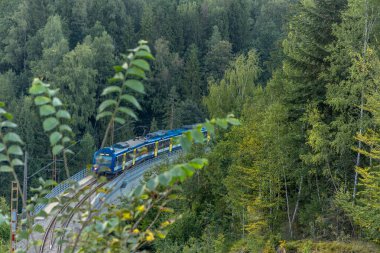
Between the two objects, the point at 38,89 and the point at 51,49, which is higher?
the point at 38,89

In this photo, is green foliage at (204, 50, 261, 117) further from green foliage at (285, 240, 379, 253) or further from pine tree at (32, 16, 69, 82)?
green foliage at (285, 240, 379, 253)

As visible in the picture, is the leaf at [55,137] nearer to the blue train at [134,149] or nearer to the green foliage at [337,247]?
the green foliage at [337,247]

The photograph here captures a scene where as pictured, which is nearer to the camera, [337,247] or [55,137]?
[55,137]

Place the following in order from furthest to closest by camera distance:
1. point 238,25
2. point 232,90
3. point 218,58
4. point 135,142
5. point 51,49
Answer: point 238,25, point 218,58, point 51,49, point 135,142, point 232,90

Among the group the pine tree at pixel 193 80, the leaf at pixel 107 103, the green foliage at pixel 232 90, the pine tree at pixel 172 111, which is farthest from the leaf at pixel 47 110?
the pine tree at pixel 193 80

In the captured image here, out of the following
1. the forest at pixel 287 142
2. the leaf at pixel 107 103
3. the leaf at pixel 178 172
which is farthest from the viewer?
the forest at pixel 287 142

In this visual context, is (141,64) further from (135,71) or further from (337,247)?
(337,247)

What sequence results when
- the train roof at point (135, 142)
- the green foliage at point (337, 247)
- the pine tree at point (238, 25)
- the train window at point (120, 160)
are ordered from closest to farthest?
the green foliage at point (337, 247), the train window at point (120, 160), the train roof at point (135, 142), the pine tree at point (238, 25)

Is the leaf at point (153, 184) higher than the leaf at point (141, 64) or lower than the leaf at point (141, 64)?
lower

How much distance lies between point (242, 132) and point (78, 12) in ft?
113

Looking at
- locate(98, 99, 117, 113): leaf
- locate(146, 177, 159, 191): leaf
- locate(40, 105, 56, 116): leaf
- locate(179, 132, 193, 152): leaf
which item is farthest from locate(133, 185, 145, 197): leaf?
locate(40, 105, 56, 116): leaf

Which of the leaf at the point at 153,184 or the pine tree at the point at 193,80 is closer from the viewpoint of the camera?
the leaf at the point at 153,184

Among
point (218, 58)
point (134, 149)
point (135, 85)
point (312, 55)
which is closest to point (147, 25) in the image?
point (218, 58)

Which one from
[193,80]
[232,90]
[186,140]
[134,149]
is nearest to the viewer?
[186,140]
